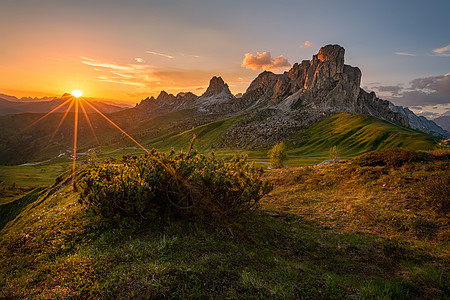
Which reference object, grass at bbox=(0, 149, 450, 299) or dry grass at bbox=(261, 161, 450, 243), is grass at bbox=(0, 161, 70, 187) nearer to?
grass at bbox=(0, 149, 450, 299)

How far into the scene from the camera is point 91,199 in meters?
10.5

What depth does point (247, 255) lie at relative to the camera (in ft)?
29.7

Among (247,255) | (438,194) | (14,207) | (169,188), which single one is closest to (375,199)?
(438,194)

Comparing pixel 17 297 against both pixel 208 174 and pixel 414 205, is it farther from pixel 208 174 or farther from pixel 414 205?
pixel 414 205

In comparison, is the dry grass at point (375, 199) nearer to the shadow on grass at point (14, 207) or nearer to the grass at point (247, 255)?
the grass at point (247, 255)

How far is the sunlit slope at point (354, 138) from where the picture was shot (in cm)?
12238

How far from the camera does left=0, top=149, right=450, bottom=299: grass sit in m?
6.89

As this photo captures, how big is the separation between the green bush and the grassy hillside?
10622 cm

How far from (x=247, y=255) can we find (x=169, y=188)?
17.1ft

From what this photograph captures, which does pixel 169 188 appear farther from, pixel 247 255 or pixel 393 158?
pixel 393 158

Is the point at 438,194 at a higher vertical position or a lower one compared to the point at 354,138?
lower

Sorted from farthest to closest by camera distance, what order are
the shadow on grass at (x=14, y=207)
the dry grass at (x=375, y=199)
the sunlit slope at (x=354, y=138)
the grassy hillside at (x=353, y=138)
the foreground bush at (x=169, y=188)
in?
the sunlit slope at (x=354, y=138)
the grassy hillside at (x=353, y=138)
the shadow on grass at (x=14, y=207)
the dry grass at (x=375, y=199)
the foreground bush at (x=169, y=188)

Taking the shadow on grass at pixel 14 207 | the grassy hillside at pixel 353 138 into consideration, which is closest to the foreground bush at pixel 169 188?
the shadow on grass at pixel 14 207

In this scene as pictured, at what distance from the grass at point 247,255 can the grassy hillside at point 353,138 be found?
118143 millimetres
